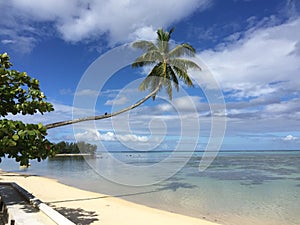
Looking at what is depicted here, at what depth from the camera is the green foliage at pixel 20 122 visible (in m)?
5.24

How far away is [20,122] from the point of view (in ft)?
17.9

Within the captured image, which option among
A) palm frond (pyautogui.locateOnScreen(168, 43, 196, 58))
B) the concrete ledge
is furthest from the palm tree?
the concrete ledge

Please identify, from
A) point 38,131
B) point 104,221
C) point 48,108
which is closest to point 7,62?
point 48,108

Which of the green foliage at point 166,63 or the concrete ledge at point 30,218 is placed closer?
the concrete ledge at point 30,218

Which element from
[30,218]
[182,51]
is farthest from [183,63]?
[30,218]

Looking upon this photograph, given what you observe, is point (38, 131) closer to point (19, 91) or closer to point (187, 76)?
point (19, 91)

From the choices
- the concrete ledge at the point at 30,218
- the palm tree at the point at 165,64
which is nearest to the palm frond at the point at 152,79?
the palm tree at the point at 165,64

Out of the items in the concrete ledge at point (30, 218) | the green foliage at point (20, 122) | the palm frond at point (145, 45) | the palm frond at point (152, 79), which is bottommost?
the concrete ledge at point (30, 218)

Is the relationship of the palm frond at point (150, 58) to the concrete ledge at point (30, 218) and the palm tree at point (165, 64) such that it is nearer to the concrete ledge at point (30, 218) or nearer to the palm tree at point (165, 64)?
the palm tree at point (165, 64)

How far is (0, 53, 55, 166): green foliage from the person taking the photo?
524 centimetres

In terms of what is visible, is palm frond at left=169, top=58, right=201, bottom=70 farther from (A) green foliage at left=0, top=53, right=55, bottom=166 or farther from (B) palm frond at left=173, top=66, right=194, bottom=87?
(A) green foliage at left=0, top=53, right=55, bottom=166

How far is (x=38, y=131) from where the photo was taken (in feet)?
Result: 17.9

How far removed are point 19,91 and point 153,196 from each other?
12053 mm

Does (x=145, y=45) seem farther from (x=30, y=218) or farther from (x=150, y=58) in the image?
(x=30, y=218)
